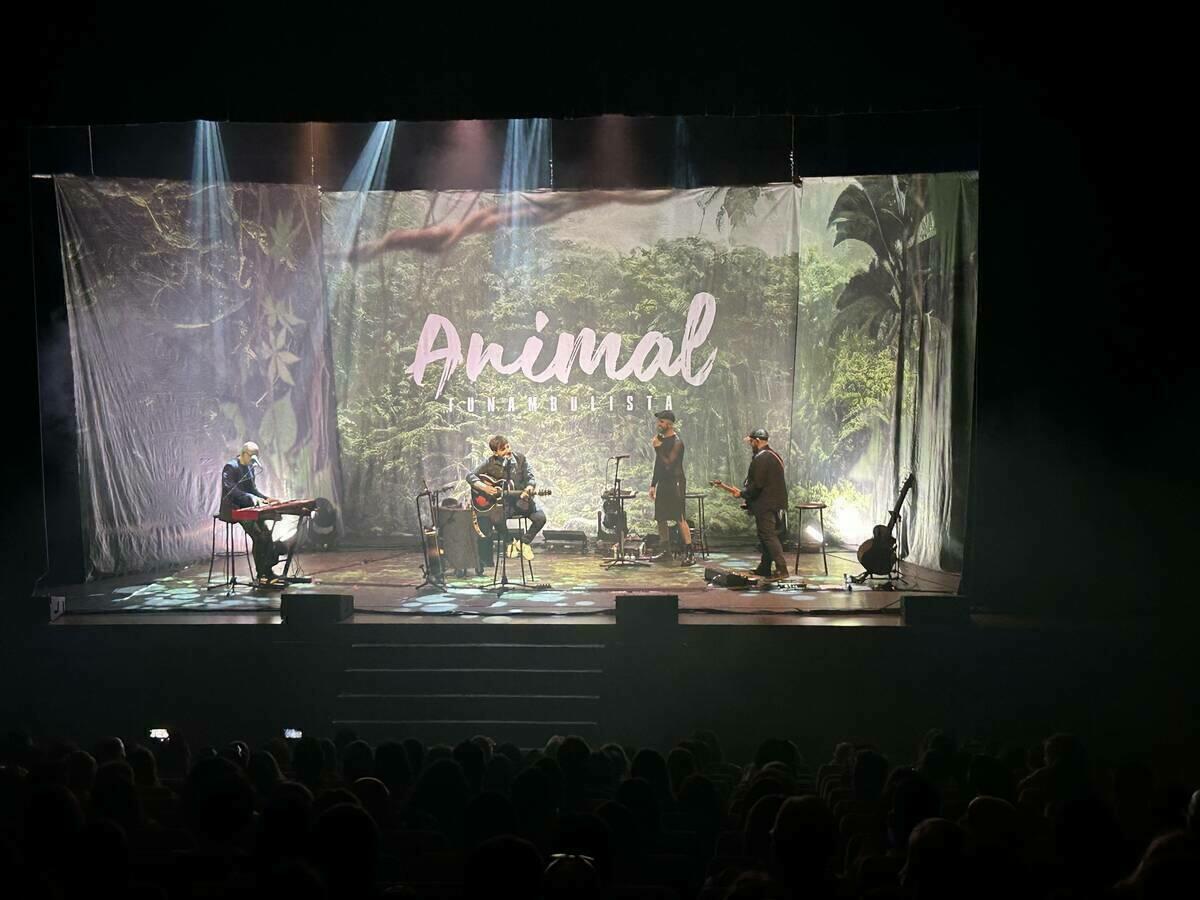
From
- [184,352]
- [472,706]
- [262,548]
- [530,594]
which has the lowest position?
[472,706]

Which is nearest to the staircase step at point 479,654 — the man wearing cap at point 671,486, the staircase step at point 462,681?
the staircase step at point 462,681

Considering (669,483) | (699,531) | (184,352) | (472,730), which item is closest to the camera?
(472,730)

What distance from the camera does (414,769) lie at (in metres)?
5.30

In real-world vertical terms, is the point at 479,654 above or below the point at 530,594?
below

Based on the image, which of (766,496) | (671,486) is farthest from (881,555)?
(671,486)

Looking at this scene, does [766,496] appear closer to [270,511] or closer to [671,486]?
[671,486]

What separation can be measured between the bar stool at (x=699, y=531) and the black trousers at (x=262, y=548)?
4887 mm

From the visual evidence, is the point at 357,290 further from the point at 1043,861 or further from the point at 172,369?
the point at 1043,861

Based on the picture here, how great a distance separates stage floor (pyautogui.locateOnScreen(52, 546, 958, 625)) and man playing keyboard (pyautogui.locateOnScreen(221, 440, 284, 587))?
297mm

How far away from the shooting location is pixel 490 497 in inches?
438

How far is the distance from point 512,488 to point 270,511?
8.44 ft

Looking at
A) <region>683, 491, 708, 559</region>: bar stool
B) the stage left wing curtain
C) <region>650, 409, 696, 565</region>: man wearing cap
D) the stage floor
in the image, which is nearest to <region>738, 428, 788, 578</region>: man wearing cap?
the stage floor

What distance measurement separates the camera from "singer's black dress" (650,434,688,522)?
12.5 m

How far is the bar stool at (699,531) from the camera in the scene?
13.4 metres
